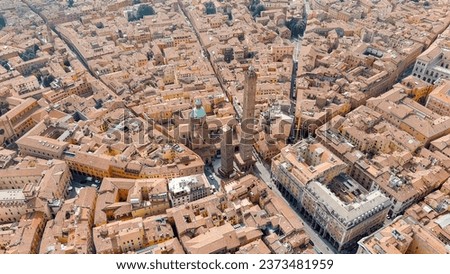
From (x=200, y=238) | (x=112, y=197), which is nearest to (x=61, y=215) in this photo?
(x=112, y=197)

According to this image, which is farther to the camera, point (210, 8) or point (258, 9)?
point (210, 8)

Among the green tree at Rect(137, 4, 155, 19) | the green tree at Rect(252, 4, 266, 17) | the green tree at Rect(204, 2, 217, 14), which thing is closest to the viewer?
the green tree at Rect(137, 4, 155, 19)

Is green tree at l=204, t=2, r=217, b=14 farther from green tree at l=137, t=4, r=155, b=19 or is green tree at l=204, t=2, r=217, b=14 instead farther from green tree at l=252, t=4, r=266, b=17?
green tree at l=137, t=4, r=155, b=19

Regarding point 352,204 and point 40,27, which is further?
point 40,27

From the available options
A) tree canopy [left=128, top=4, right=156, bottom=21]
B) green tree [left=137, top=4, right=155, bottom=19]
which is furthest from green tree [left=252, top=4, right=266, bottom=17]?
green tree [left=137, top=4, right=155, bottom=19]

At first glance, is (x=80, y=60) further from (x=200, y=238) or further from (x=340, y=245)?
(x=340, y=245)

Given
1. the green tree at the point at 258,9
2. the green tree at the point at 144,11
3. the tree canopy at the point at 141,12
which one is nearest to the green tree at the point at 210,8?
the green tree at the point at 258,9

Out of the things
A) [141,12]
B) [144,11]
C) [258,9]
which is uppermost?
[144,11]

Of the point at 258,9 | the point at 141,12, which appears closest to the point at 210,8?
the point at 258,9

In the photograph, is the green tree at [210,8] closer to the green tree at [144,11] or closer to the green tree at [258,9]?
the green tree at [258,9]

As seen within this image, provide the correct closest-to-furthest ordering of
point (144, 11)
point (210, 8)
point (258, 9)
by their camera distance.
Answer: point (144, 11) → point (258, 9) → point (210, 8)

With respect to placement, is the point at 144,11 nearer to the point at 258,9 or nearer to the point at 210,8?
the point at 210,8
